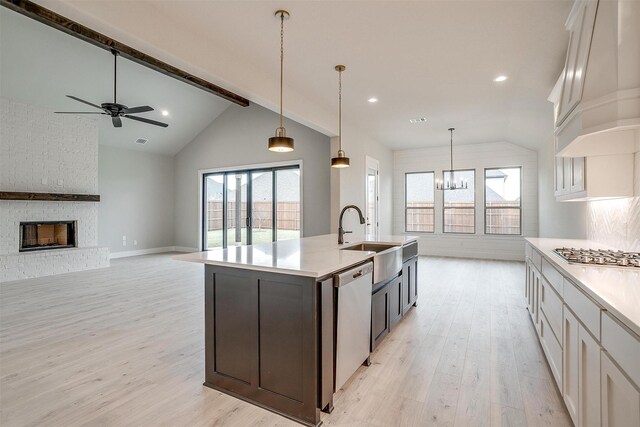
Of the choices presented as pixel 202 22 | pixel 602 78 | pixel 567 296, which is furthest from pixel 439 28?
pixel 567 296

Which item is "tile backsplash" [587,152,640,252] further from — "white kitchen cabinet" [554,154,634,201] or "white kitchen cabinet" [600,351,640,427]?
"white kitchen cabinet" [600,351,640,427]

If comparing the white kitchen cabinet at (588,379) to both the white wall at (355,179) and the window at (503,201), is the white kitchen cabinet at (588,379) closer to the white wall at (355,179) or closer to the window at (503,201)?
the white wall at (355,179)

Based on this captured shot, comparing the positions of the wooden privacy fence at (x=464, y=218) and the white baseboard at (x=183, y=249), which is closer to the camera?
the wooden privacy fence at (x=464, y=218)

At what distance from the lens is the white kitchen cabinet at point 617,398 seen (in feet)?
3.43

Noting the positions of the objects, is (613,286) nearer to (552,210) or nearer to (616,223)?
(616,223)

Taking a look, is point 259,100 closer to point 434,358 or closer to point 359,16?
point 359,16

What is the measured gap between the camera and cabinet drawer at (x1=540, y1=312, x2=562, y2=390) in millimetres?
2043

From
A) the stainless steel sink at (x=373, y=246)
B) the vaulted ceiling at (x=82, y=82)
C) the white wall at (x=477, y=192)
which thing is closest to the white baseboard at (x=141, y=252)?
the vaulted ceiling at (x=82, y=82)

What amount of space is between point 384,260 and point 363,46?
217 cm

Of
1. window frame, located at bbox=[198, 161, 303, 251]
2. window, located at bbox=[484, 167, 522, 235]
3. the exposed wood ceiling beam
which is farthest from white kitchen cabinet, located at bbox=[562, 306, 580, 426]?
Answer: window, located at bbox=[484, 167, 522, 235]

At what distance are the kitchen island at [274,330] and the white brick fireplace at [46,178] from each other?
582 cm

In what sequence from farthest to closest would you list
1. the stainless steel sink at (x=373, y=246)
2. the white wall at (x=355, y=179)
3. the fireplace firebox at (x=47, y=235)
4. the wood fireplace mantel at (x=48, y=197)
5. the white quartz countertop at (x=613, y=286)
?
the fireplace firebox at (x=47, y=235)
the white wall at (x=355, y=179)
the wood fireplace mantel at (x=48, y=197)
the stainless steel sink at (x=373, y=246)
the white quartz countertop at (x=613, y=286)

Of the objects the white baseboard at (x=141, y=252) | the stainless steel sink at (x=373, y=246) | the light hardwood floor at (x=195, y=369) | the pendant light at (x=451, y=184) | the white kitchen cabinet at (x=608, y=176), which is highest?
the pendant light at (x=451, y=184)

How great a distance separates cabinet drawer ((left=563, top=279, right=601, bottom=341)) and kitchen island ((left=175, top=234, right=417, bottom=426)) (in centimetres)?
123
